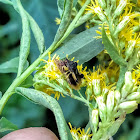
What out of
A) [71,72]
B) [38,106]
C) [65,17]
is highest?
[65,17]

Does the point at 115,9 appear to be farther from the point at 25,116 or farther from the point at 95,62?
the point at 25,116

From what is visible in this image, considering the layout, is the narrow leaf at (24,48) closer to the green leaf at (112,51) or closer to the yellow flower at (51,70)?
the yellow flower at (51,70)

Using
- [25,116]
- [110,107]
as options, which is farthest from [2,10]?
[110,107]

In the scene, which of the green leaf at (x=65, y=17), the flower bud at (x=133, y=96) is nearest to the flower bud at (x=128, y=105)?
the flower bud at (x=133, y=96)

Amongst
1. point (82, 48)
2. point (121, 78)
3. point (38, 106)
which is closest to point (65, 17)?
point (82, 48)

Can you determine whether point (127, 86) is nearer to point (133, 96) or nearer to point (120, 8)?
point (133, 96)

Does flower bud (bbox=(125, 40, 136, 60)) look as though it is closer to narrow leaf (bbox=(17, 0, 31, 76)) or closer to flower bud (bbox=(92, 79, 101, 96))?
flower bud (bbox=(92, 79, 101, 96))

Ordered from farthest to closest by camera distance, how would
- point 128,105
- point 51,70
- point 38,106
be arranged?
1. point 38,106
2. point 51,70
3. point 128,105
